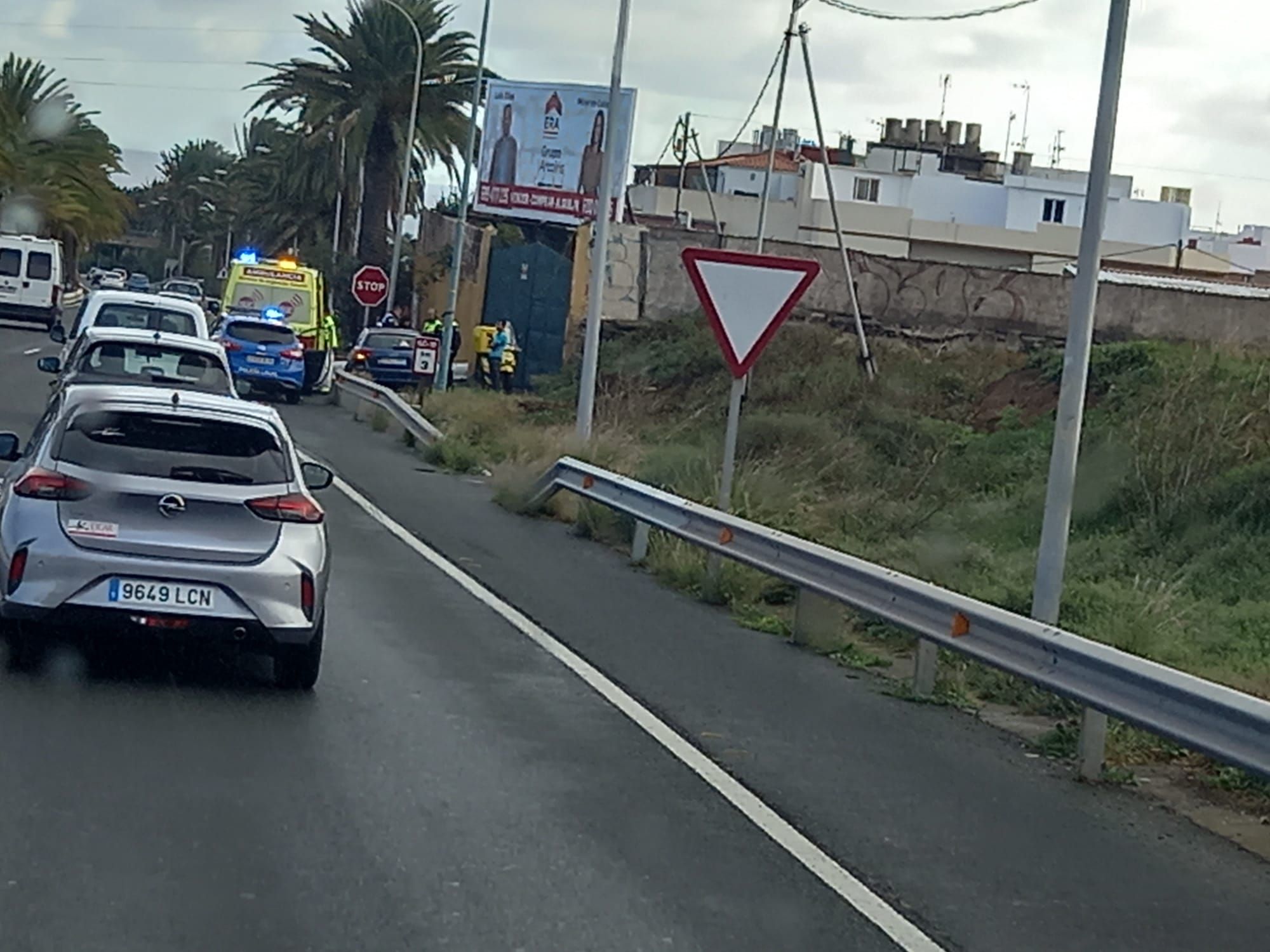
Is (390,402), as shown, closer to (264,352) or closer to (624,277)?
(264,352)

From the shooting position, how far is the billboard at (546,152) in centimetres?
5725

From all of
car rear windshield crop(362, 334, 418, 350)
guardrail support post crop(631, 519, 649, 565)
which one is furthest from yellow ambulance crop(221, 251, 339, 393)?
guardrail support post crop(631, 519, 649, 565)

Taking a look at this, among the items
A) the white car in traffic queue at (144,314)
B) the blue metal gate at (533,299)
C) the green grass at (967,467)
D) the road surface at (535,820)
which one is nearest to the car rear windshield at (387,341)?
the blue metal gate at (533,299)

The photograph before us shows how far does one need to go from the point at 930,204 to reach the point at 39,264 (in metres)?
46.0

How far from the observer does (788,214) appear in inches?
3046

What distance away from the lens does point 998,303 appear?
3991cm

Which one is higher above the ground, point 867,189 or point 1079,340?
point 867,189

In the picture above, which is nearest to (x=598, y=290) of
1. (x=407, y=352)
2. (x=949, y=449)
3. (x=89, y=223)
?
(x=949, y=449)

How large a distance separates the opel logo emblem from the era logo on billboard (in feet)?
161

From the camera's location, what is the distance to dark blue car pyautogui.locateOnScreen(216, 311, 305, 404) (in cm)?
3519

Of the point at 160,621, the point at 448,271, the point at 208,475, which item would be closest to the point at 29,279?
the point at 448,271

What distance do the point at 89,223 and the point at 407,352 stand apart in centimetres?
4776

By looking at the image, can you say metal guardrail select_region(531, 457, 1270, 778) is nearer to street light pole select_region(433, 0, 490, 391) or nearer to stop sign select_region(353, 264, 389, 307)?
street light pole select_region(433, 0, 490, 391)

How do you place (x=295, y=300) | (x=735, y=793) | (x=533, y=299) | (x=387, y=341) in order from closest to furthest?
(x=735, y=793) → (x=295, y=300) → (x=387, y=341) → (x=533, y=299)
